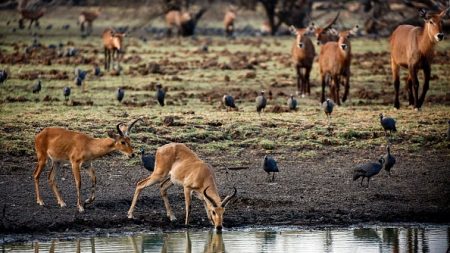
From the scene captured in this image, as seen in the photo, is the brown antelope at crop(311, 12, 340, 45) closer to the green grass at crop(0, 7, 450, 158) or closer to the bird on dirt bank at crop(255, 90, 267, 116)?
the green grass at crop(0, 7, 450, 158)

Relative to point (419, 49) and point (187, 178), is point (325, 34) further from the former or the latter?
point (187, 178)

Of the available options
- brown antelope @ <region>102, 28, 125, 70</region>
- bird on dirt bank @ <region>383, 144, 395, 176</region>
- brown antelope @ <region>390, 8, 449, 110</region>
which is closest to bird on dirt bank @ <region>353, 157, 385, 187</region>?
bird on dirt bank @ <region>383, 144, 395, 176</region>

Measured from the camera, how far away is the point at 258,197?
44.9 feet

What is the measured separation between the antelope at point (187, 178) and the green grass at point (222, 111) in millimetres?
4028

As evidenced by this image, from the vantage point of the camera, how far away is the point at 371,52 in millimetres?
37719

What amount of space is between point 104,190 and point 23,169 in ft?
6.36

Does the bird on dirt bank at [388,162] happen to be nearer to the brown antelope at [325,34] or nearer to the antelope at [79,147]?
the antelope at [79,147]

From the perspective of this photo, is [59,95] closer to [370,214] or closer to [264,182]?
[264,182]

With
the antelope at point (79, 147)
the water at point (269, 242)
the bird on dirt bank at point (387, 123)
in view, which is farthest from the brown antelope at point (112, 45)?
the water at point (269, 242)

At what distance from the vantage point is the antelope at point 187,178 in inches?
473

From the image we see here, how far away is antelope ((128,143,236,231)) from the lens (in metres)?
12.0

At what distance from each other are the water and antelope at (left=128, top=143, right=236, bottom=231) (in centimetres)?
33

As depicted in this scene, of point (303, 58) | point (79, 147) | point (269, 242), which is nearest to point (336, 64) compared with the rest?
point (303, 58)

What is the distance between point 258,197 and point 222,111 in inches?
273
